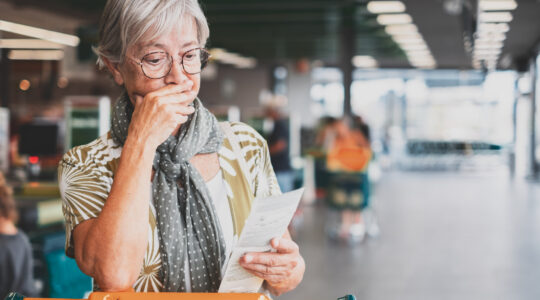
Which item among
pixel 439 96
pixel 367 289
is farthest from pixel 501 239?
pixel 439 96

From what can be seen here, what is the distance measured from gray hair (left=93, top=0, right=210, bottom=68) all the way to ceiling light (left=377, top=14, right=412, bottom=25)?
11.5m

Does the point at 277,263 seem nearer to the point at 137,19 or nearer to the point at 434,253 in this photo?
the point at 137,19

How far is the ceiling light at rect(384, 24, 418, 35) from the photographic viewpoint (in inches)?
544

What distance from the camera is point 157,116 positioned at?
3.88 feet

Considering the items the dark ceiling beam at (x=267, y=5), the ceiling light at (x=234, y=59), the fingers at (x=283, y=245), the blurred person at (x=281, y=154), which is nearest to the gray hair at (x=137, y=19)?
the fingers at (x=283, y=245)

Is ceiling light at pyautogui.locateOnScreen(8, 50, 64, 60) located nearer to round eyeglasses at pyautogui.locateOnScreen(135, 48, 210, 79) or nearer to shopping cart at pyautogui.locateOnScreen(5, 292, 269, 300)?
round eyeglasses at pyautogui.locateOnScreen(135, 48, 210, 79)

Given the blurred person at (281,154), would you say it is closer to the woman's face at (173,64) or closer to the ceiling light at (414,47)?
the woman's face at (173,64)

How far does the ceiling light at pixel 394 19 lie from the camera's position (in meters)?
12.3

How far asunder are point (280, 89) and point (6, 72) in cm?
1524

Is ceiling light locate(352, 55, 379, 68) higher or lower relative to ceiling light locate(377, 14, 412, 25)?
A: lower

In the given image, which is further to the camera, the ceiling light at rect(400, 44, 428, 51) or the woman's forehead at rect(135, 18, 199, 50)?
the ceiling light at rect(400, 44, 428, 51)

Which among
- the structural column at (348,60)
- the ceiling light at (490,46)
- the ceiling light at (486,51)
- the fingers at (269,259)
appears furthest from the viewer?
the ceiling light at (486,51)

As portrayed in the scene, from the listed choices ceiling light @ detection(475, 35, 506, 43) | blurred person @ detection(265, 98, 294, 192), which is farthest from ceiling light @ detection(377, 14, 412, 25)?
blurred person @ detection(265, 98, 294, 192)

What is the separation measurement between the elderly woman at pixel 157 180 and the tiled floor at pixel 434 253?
12.8 feet
